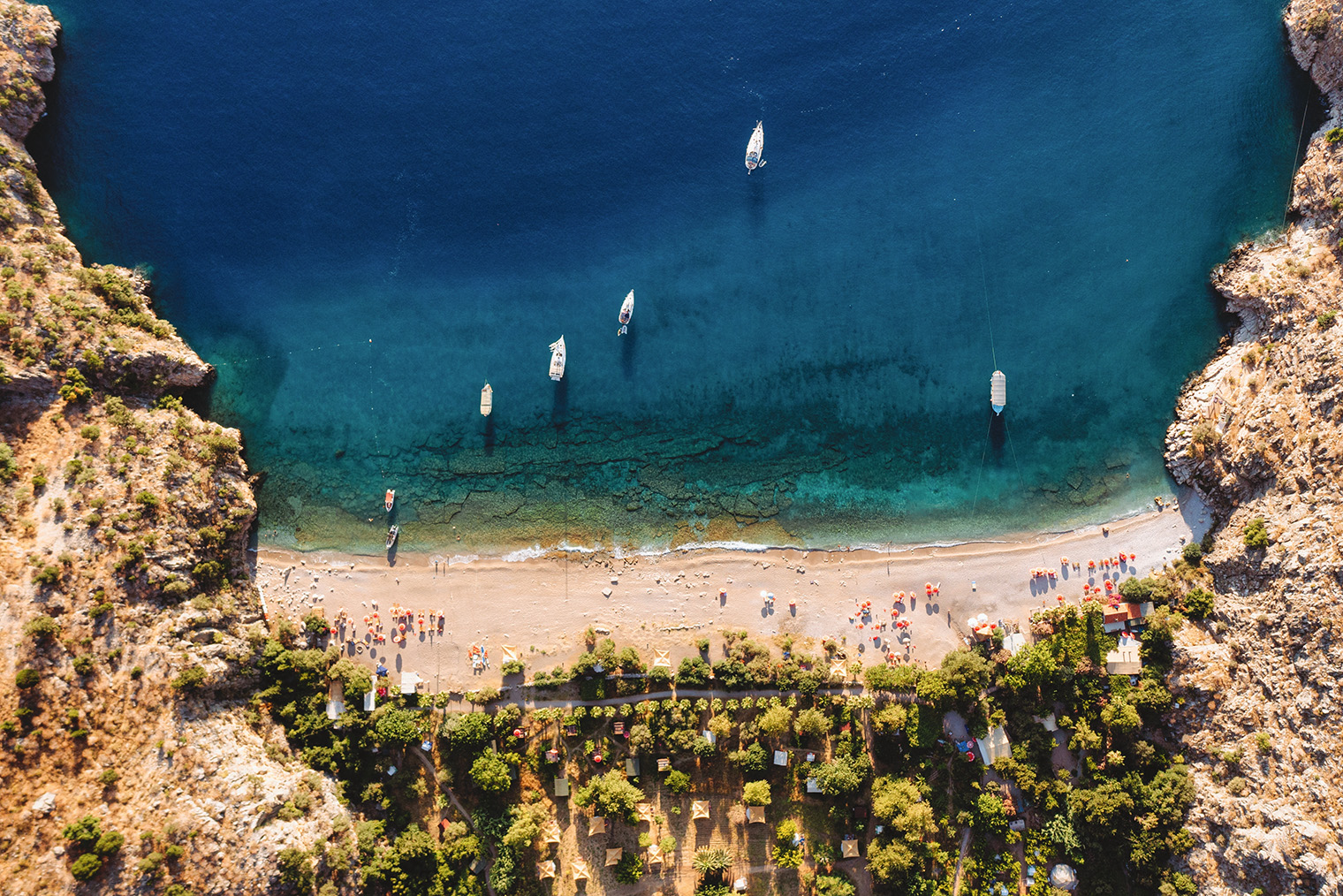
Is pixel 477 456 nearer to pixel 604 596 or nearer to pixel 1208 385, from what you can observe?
pixel 604 596

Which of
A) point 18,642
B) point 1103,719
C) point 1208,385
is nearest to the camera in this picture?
point 18,642

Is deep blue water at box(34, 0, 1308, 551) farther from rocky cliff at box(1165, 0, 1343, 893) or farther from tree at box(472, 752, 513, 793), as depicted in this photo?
tree at box(472, 752, 513, 793)

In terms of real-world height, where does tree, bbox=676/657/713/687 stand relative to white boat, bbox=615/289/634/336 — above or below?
below

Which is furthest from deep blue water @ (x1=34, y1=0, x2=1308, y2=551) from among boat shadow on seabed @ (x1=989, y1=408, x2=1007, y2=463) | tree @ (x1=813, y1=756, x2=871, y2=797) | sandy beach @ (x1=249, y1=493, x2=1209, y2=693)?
tree @ (x1=813, y1=756, x2=871, y2=797)

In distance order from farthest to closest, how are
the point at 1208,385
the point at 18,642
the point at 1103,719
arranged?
1. the point at 1208,385
2. the point at 1103,719
3. the point at 18,642

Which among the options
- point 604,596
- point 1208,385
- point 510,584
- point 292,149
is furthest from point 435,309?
point 1208,385

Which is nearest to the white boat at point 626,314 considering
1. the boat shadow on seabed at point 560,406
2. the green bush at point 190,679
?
the boat shadow on seabed at point 560,406

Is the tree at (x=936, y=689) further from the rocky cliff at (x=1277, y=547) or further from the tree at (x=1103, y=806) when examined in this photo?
the rocky cliff at (x=1277, y=547)
